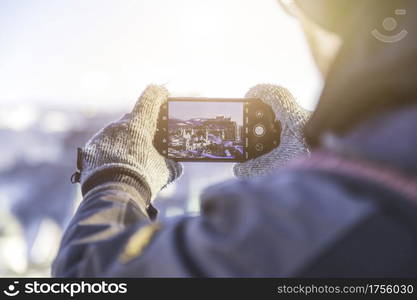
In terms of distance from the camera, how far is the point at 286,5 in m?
0.46

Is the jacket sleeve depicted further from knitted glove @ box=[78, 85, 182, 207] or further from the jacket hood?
knitted glove @ box=[78, 85, 182, 207]

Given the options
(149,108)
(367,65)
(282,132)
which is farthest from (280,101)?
(367,65)

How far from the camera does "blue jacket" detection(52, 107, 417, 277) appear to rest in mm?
248

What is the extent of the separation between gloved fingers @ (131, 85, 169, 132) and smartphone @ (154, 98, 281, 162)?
0.4 inches

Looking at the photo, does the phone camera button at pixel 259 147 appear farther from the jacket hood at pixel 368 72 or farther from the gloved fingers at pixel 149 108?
the jacket hood at pixel 368 72

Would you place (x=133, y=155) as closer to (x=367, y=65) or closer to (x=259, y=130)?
(x=259, y=130)

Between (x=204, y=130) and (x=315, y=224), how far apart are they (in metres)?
0.46

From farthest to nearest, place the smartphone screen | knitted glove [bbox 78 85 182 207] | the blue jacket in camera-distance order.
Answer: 1. the smartphone screen
2. knitted glove [bbox 78 85 182 207]
3. the blue jacket

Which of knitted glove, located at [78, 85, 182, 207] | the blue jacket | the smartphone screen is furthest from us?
the smartphone screen

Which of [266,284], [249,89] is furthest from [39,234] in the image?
[266,284]

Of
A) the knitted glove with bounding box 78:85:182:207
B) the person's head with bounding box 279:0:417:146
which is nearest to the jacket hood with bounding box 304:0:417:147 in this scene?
the person's head with bounding box 279:0:417:146

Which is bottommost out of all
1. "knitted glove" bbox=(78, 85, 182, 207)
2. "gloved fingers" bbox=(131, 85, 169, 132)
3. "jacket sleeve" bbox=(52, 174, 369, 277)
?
"jacket sleeve" bbox=(52, 174, 369, 277)

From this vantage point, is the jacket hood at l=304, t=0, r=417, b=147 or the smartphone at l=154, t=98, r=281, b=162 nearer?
the jacket hood at l=304, t=0, r=417, b=147

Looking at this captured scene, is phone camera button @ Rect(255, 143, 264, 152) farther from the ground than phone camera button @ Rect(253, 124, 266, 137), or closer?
closer
